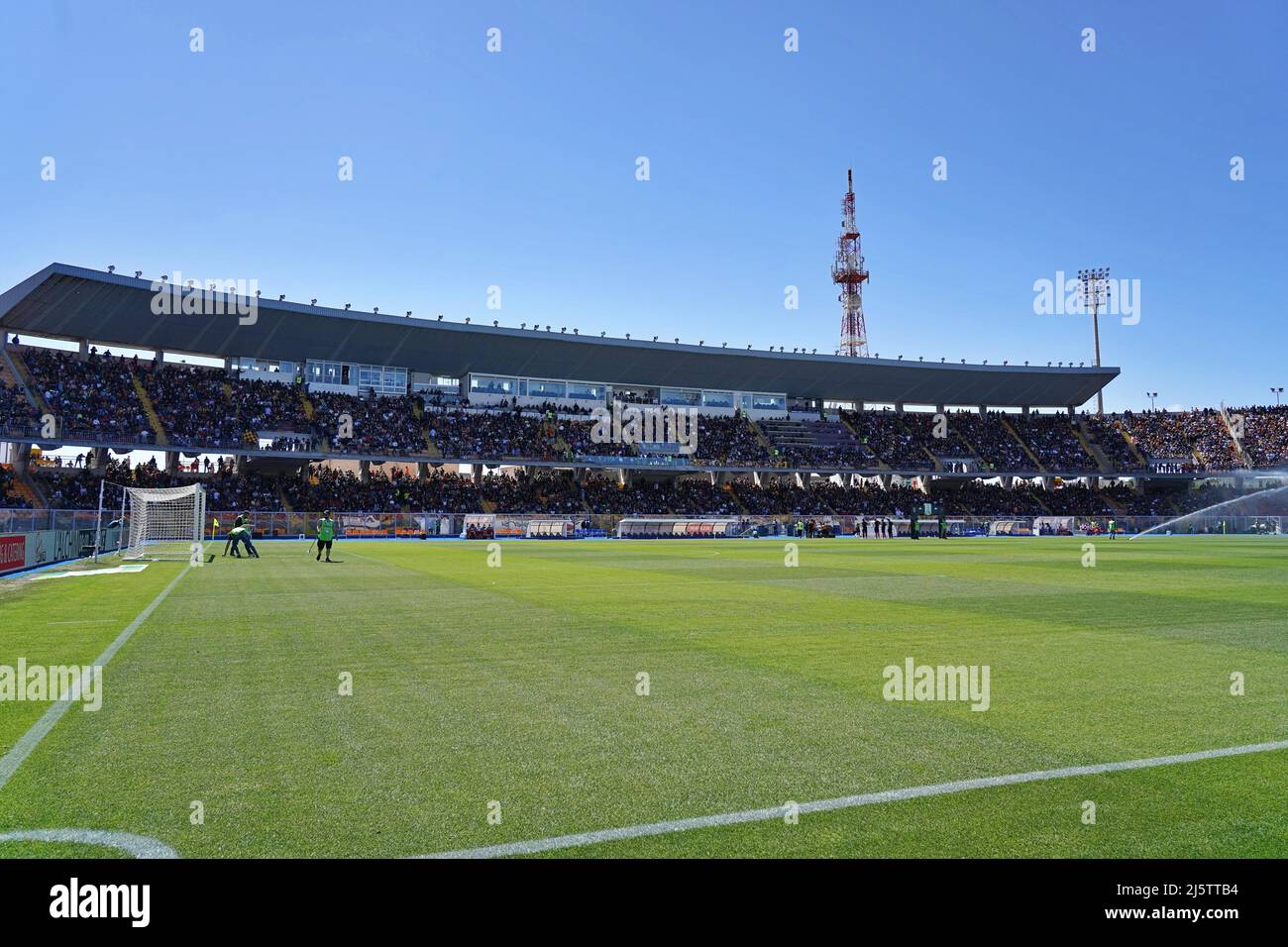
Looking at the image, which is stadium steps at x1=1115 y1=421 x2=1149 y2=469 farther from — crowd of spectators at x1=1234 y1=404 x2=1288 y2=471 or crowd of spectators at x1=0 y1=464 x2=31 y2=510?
crowd of spectators at x1=0 y1=464 x2=31 y2=510

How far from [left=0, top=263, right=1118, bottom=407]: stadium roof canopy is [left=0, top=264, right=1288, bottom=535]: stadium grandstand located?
0.19m

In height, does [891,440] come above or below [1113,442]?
above

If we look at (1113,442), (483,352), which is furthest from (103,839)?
(1113,442)

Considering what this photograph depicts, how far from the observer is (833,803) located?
4.47m

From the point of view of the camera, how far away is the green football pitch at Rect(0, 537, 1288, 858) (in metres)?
4.07

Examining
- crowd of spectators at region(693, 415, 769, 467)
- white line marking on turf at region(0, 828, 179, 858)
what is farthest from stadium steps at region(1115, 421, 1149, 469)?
white line marking on turf at region(0, 828, 179, 858)

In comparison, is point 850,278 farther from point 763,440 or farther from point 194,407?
point 194,407

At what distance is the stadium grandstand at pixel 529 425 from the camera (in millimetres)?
53219

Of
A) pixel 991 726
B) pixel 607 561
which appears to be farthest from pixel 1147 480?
pixel 991 726

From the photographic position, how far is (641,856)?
12.4 feet

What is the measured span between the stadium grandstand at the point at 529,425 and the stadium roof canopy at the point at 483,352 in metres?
0.19

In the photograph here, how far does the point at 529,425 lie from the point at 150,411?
2773cm
